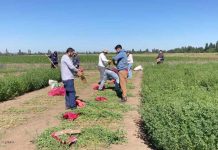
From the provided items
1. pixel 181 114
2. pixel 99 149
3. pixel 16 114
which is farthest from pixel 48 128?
pixel 181 114

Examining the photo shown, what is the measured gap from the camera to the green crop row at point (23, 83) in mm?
12984

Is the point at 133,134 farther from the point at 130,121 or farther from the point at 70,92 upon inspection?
the point at 70,92

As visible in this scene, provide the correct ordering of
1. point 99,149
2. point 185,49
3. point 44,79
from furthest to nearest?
point 185,49 < point 44,79 < point 99,149

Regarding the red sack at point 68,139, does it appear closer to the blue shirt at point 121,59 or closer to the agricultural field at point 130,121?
the agricultural field at point 130,121

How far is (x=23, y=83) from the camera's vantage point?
14.9m

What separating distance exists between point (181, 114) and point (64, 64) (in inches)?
208

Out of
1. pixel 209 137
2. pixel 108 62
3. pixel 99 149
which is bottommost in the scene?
pixel 99 149

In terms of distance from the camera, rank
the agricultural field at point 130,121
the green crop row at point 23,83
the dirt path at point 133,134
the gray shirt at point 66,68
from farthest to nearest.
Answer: the green crop row at point 23,83, the gray shirt at point 66,68, the dirt path at point 133,134, the agricultural field at point 130,121

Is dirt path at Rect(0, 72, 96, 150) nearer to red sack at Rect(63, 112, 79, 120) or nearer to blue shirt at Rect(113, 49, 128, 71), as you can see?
red sack at Rect(63, 112, 79, 120)

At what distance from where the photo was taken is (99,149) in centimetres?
626

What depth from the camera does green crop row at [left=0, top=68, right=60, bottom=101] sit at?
1298 centimetres

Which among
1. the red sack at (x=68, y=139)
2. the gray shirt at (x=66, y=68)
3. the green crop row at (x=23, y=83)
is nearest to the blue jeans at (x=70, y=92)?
the gray shirt at (x=66, y=68)

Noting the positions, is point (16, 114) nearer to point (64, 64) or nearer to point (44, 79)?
point (64, 64)

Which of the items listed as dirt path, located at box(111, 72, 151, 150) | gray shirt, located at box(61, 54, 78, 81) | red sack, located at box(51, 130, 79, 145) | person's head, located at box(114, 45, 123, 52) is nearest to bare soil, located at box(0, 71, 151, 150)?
dirt path, located at box(111, 72, 151, 150)
